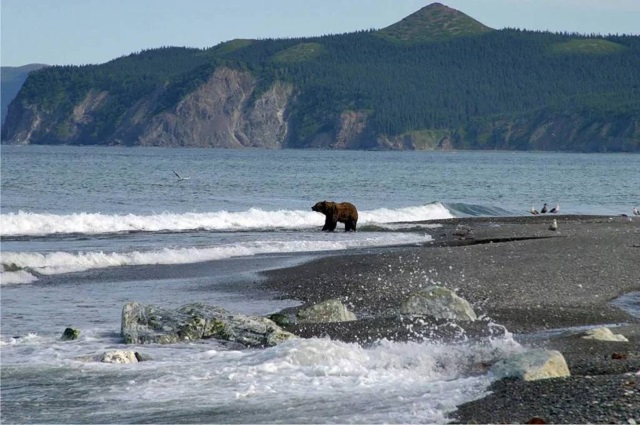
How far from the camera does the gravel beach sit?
9.27 metres

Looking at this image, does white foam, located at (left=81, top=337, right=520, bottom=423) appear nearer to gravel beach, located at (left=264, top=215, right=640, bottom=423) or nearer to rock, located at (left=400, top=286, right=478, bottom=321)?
gravel beach, located at (left=264, top=215, right=640, bottom=423)

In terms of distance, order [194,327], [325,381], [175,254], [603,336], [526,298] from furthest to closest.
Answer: [175,254] → [526,298] → [194,327] → [603,336] → [325,381]

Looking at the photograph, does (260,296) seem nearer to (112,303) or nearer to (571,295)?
(112,303)

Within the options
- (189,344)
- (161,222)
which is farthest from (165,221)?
(189,344)

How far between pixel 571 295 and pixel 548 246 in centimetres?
723

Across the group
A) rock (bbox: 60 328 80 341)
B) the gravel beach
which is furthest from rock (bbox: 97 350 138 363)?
the gravel beach

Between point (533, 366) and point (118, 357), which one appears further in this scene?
point (118, 357)

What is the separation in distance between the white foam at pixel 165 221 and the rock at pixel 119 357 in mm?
21911

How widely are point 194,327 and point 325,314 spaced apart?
1.93 m

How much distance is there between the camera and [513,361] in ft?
34.4

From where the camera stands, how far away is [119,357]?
12.3 meters

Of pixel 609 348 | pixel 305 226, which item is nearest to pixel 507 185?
pixel 305 226

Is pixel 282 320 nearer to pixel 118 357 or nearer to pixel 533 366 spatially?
pixel 118 357

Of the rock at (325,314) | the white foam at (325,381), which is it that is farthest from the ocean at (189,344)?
the rock at (325,314)
